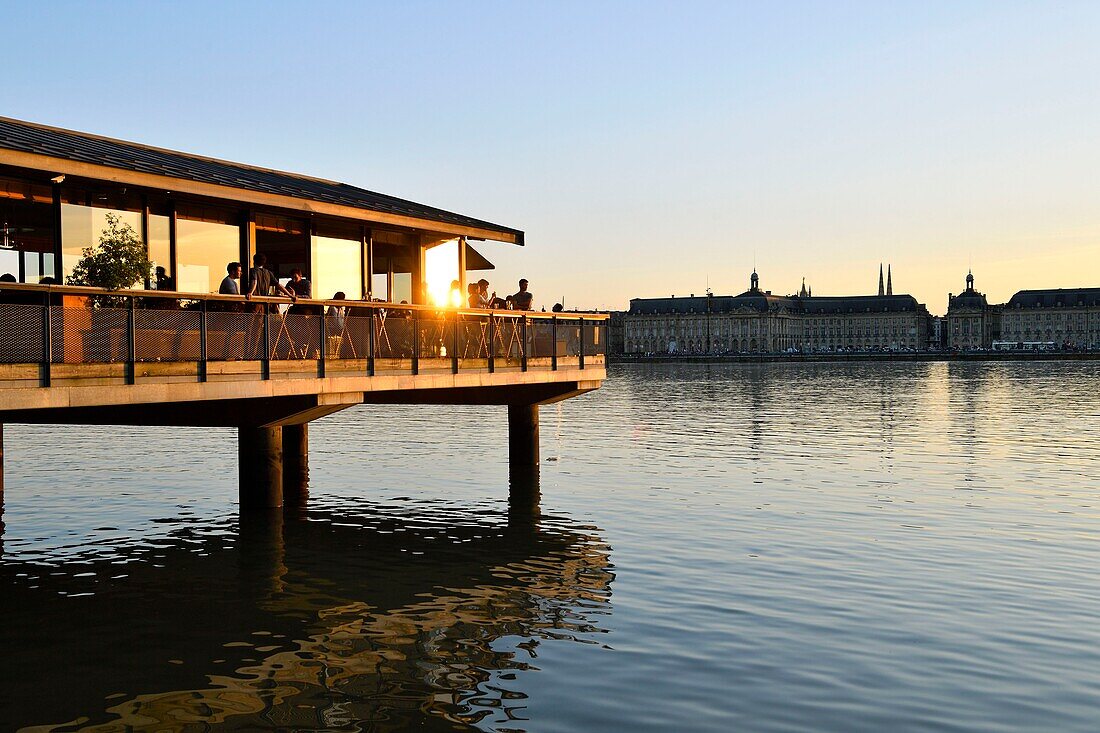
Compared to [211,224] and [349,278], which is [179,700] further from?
[349,278]

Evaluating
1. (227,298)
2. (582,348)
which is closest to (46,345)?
(227,298)

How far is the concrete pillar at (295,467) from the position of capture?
1307 inches

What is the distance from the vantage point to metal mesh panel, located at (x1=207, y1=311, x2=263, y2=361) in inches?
848

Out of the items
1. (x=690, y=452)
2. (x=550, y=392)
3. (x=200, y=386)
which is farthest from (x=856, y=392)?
(x=200, y=386)

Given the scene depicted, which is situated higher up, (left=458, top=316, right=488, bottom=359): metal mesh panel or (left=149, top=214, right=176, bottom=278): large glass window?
(left=149, top=214, right=176, bottom=278): large glass window

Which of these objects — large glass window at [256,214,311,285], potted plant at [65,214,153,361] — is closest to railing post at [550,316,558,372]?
large glass window at [256,214,311,285]

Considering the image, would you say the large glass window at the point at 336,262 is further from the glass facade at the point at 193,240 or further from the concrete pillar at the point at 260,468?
the concrete pillar at the point at 260,468

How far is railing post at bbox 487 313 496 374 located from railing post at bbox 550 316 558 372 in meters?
3.24

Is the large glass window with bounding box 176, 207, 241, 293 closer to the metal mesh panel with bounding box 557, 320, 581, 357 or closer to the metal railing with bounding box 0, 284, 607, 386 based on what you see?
the metal railing with bounding box 0, 284, 607, 386

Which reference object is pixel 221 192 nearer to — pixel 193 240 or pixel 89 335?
pixel 193 240

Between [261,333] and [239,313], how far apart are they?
0.73 meters

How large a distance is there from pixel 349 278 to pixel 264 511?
6.64 m

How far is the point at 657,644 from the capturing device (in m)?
17.0

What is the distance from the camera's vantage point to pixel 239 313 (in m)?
22.2
